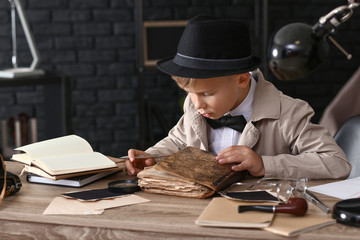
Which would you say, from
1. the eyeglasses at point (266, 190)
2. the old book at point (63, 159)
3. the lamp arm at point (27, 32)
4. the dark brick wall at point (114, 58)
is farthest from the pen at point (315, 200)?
the dark brick wall at point (114, 58)

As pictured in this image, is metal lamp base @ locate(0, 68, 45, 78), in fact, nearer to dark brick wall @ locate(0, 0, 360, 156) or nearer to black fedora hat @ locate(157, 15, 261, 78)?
dark brick wall @ locate(0, 0, 360, 156)

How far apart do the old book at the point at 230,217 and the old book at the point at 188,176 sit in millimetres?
96

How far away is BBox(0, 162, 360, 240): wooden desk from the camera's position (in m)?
1.11

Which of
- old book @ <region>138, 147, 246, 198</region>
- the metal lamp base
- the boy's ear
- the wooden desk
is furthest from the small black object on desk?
the metal lamp base

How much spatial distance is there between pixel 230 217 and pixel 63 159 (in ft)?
1.94

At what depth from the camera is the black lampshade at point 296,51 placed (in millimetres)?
1256

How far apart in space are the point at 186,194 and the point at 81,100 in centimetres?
287

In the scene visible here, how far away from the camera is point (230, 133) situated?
175 centimetres

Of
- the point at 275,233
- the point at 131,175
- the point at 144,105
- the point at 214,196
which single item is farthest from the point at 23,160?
the point at 144,105

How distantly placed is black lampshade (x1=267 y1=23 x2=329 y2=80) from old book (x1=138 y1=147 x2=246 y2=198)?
0.97ft

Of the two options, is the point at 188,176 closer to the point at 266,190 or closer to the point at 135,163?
the point at 266,190

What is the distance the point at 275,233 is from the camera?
1.09 m

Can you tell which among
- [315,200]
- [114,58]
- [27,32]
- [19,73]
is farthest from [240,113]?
[114,58]

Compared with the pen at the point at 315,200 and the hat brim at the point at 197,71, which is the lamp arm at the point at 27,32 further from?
the pen at the point at 315,200
